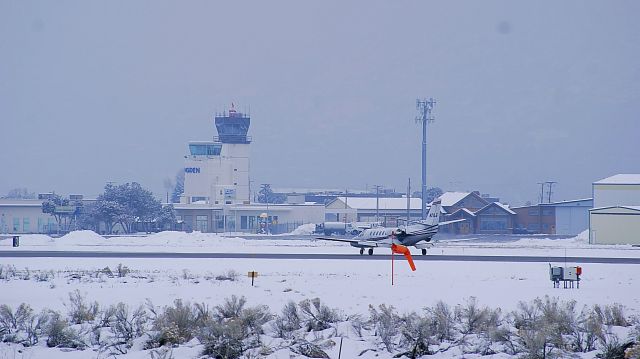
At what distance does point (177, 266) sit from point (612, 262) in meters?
26.1

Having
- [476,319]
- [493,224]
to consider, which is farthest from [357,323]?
[493,224]

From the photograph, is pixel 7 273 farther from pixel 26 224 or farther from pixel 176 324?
pixel 26 224

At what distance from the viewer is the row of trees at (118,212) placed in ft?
397

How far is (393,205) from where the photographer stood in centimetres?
15112

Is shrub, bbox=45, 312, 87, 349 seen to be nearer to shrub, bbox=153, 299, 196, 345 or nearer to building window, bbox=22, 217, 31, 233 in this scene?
shrub, bbox=153, 299, 196, 345

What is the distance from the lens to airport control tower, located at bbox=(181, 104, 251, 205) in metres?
133

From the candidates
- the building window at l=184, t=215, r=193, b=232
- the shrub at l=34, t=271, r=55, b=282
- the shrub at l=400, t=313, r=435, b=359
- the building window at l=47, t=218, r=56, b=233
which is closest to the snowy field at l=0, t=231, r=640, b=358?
the shrub at l=34, t=271, r=55, b=282

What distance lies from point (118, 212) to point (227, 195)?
18.6 m

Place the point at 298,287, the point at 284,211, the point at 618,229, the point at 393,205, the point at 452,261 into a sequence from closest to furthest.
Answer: the point at 298,287 < the point at 452,261 < the point at 618,229 < the point at 284,211 < the point at 393,205

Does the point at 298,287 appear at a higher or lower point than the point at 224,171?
lower

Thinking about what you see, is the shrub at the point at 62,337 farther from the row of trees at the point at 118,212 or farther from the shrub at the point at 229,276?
the row of trees at the point at 118,212

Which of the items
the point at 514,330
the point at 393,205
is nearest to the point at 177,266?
the point at 514,330

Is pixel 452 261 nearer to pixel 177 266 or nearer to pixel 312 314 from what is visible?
pixel 177 266

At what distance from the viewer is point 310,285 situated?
35156mm
